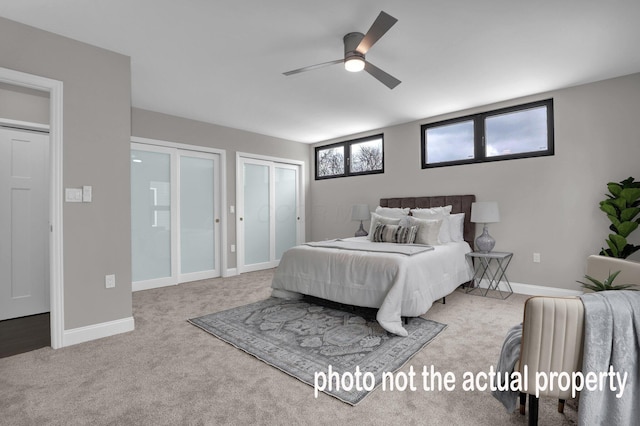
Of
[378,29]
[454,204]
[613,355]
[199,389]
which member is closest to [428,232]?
[454,204]

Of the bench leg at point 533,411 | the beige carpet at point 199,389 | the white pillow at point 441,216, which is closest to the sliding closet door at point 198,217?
the beige carpet at point 199,389

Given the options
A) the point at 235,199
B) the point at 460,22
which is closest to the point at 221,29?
the point at 460,22

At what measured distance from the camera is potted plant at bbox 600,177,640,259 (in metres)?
3.07

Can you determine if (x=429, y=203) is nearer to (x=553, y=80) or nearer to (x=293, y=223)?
(x=553, y=80)

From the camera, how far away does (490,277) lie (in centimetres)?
430

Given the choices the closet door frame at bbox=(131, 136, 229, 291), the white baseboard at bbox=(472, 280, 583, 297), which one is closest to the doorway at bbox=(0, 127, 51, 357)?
the closet door frame at bbox=(131, 136, 229, 291)

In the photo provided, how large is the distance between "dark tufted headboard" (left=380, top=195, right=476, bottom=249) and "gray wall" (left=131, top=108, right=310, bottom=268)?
2.46 meters

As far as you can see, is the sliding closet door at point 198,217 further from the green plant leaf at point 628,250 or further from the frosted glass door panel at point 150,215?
the green plant leaf at point 628,250

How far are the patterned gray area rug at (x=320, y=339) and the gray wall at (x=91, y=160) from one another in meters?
0.93

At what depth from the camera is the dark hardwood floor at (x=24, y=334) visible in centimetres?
256

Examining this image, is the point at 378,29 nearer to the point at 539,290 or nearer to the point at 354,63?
the point at 354,63

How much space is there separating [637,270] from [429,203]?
284 centimetres

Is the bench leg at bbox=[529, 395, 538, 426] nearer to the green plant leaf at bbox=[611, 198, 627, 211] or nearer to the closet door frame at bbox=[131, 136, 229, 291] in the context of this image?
the green plant leaf at bbox=[611, 198, 627, 211]

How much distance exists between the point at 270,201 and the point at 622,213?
4935 mm
